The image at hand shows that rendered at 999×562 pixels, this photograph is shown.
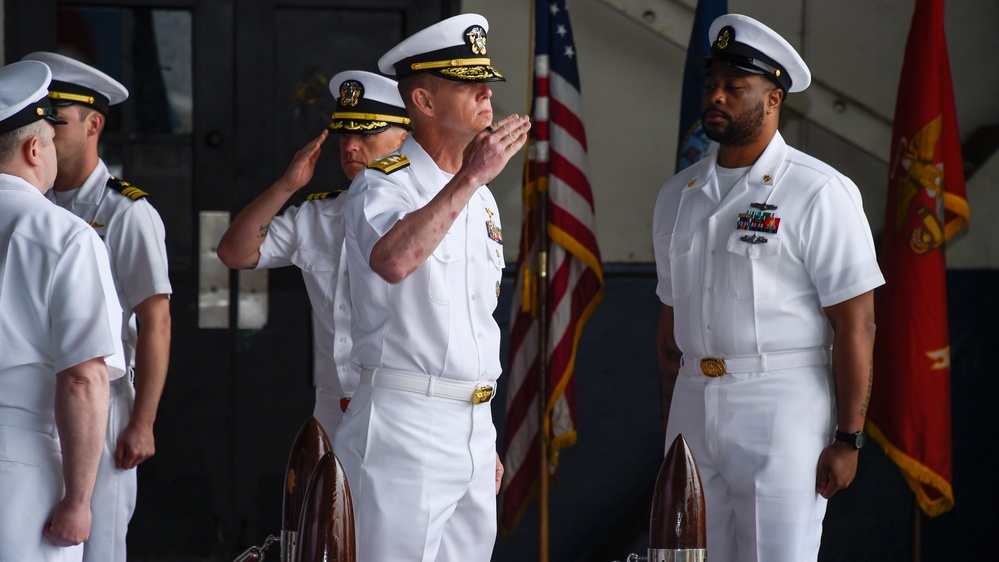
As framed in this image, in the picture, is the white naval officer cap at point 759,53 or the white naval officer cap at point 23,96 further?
the white naval officer cap at point 759,53

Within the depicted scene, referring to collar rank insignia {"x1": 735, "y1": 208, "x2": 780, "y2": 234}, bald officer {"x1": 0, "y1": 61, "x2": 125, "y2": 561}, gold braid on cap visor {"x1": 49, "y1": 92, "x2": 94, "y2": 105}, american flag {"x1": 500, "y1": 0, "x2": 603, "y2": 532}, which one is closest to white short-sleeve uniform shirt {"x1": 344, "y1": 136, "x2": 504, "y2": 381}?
bald officer {"x1": 0, "y1": 61, "x2": 125, "y2": 561}

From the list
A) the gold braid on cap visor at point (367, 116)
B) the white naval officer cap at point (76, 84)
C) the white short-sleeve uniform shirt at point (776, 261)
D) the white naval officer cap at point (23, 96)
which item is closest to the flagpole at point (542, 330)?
the gold braid on cap visor at point (367, 116)

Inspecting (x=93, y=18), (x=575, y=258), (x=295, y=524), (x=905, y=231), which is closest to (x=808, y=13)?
(x=905, y=231)

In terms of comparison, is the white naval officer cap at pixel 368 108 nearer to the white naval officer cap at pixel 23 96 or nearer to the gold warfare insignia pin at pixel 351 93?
the gold warfare insignia pin at pixel 351 93

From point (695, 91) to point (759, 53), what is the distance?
1047 millimetres

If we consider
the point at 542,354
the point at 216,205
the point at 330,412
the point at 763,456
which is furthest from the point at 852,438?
the point at 216,205

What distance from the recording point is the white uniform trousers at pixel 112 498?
278 centimetres

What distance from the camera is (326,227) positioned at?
126 inches

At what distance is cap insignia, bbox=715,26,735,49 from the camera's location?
289 cm

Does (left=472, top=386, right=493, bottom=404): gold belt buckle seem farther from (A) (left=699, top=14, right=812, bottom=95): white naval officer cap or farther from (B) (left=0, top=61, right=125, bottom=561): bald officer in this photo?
(A) (left=699, top=14, right=812, bottom=95): white naval officer cap

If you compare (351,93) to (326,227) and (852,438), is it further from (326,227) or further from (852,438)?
(852,438)

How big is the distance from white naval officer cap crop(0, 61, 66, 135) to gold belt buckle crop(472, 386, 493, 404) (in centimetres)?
100

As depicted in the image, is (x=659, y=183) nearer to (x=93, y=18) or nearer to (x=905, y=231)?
(x=905, y=231)

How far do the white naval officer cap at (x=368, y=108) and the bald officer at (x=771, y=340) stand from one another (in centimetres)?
97
